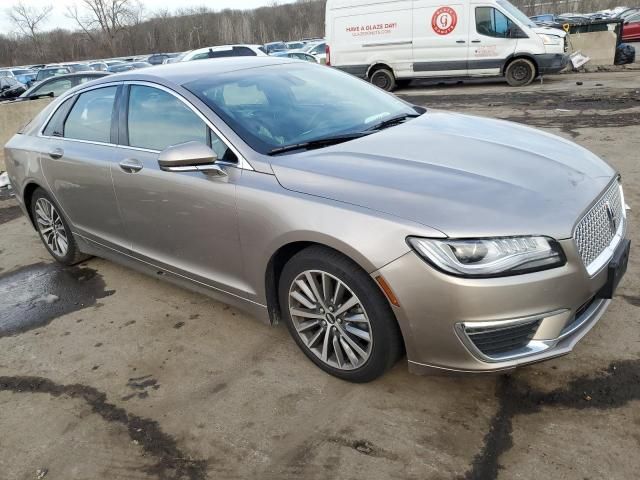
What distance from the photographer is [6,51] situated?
6800cm

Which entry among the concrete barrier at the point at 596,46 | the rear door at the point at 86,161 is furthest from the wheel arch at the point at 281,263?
the concrete barrier at the point at 596,46

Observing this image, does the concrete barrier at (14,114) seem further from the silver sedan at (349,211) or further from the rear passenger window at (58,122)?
the silver sedan at (349,211)

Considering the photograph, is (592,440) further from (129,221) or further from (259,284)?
(129,221)

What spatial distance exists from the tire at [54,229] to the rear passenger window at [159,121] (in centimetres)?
140

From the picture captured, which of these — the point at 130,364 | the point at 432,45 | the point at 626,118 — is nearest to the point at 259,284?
the point at 130,364

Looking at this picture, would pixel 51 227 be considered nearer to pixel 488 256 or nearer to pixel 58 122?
pixel 58 122

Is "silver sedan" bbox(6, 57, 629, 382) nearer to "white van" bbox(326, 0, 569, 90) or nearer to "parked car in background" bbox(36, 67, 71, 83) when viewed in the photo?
"white van" bbox(326, 0, 569, 90)

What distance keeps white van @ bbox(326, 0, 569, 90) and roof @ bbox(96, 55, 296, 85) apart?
11.4m

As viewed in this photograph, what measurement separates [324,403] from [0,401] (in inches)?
72.8

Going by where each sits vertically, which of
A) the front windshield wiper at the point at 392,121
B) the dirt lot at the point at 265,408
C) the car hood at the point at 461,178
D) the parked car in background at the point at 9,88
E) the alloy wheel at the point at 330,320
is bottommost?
the dirt lot at the point at 265,408

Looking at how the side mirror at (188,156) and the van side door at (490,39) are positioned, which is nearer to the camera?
the side mirror at (188,156)

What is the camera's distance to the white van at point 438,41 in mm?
13469

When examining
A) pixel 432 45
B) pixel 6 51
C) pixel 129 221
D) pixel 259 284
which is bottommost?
pixel 259 284

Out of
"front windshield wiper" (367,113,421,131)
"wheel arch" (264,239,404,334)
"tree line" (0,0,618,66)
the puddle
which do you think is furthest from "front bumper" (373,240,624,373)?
"tree line" (0,0,618,66)
